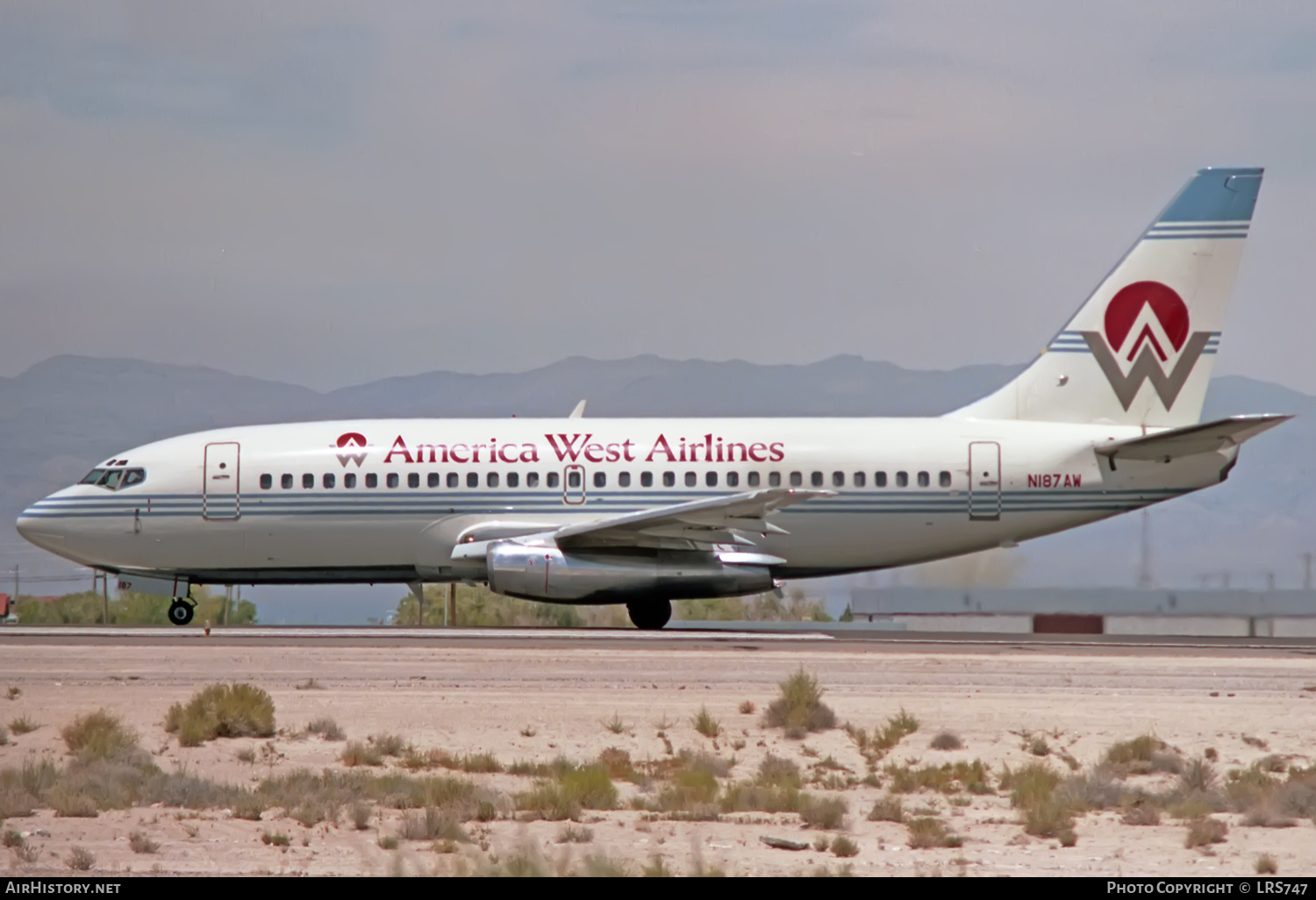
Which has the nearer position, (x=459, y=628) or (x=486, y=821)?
(x=486, y=821)

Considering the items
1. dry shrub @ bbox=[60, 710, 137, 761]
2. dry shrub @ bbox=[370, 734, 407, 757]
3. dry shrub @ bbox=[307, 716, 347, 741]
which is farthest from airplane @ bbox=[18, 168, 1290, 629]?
dry shrub @ bbox=[60, 710, 137, 761]

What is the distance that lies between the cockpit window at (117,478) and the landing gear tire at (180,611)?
2.32 metres

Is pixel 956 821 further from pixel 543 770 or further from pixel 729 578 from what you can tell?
pixel 729 578

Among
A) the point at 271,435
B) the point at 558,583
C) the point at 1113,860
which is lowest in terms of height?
the point at 1113,860

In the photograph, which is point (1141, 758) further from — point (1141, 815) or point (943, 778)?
point (1141, 815)

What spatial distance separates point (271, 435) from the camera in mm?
29922

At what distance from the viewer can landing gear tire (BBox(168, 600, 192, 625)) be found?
1205 inches

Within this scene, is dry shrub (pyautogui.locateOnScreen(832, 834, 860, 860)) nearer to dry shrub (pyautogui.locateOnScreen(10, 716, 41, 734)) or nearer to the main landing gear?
dry shrub (pyautogui.locateOnScreen(10, 716, 41, 734))

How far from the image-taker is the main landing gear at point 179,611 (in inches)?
1205

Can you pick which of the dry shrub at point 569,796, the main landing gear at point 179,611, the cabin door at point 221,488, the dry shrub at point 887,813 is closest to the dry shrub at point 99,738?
the dry shrub at point 569,796

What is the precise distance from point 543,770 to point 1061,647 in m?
12.6

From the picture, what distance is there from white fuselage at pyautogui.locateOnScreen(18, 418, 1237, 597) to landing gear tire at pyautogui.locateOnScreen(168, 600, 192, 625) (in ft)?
3.13
